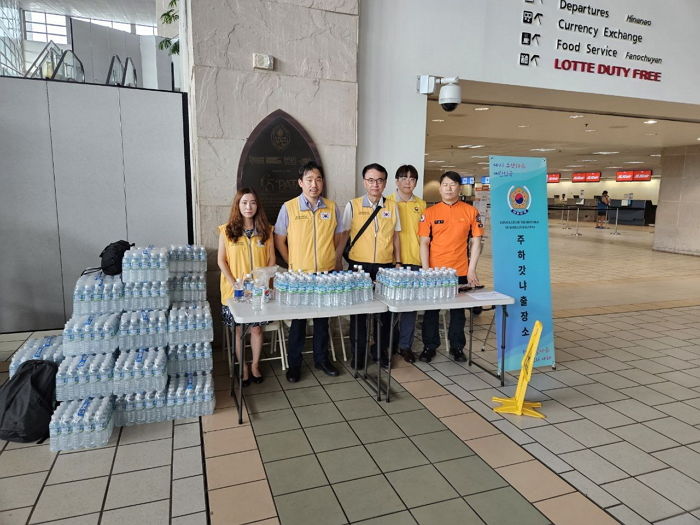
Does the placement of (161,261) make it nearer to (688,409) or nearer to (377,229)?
(377,229)

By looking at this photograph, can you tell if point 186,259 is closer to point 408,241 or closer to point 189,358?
point 189,358

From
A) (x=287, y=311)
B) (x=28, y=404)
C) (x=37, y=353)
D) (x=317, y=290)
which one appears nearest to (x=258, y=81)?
(x=317, y=290)

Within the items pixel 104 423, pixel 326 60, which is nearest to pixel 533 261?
pixel 326 60

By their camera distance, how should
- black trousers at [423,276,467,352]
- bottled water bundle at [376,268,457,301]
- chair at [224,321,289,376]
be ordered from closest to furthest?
bottled water bundle at [376,268,457,301]
chair at [224,321,289,376]
black trousers at [423,276,467,352]

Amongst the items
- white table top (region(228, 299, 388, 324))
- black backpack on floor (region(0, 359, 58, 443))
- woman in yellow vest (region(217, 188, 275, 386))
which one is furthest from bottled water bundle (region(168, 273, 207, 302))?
black backpack on floor (region(0, 359, 58, 443))

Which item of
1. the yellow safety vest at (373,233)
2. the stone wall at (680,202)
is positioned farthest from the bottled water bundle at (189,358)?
the stone wall at (680,202)

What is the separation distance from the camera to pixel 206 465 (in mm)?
2703

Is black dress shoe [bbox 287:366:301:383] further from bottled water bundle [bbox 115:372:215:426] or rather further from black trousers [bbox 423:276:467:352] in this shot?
black trousers [bbox 423:276:467:352]

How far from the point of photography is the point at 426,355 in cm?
443

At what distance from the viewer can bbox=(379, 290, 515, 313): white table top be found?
3.39 metres

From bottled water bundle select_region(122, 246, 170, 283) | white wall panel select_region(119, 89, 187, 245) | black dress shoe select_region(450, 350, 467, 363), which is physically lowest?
black dress shoe select_region(450, 350, 467, 363)

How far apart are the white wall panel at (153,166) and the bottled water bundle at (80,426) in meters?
2.59

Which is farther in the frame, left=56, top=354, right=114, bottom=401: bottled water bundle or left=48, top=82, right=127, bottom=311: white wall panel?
left=48, top=82, right=127, bottom=311: white wall panel

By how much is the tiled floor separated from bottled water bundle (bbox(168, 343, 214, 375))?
32 centimetres
